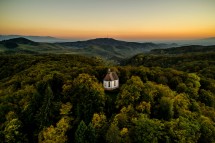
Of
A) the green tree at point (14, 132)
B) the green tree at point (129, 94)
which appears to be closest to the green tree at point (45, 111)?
the green tree at point (14, 132)

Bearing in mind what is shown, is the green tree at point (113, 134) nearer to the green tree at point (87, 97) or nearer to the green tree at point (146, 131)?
the green tree at point (146, 131)

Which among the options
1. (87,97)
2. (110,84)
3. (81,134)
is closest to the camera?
(81,134)

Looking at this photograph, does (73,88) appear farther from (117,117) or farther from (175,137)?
(175,137)

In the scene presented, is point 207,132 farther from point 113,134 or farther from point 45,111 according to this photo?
point 45,111

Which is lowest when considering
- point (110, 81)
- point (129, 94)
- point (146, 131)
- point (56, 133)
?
point (56, 133)

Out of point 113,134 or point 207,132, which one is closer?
point 113,134

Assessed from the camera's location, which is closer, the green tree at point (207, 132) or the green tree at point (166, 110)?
the green tree at point (207, 132)

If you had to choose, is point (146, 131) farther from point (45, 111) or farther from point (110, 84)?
point (45, 111)

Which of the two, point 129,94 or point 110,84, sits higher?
point 110,84

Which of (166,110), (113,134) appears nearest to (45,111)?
(113,134)

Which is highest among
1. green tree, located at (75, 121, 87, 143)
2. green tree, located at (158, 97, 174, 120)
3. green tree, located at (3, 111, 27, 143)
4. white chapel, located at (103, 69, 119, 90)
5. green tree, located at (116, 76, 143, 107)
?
white chapel, located at (103, 69, 119, 90)

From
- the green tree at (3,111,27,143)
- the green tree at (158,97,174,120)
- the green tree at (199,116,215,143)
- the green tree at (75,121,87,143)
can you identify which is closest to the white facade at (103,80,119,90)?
the green tree at (158,97,174,120)

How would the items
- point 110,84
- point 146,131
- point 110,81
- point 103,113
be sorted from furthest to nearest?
point 110,84, point 110,81, point 103,113, point 146,131

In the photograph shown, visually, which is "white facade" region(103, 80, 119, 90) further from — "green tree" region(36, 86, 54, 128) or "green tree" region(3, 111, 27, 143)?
"green tree" region(3, 111, 27, 143)
